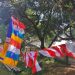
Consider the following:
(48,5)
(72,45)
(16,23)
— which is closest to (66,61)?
(48,5)

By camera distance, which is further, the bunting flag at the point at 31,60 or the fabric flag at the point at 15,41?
the bunting flag at the point at 31,60

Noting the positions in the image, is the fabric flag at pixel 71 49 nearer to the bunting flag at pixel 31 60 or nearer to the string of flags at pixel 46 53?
the string of flags at pixel 46 53

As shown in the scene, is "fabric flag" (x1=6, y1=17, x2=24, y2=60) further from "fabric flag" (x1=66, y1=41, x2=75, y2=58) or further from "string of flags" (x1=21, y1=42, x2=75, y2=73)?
"fabric flag" (x1=66, y1=41, x2=75, y2=58)

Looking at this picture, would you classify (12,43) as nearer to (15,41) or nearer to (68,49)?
(15,41)

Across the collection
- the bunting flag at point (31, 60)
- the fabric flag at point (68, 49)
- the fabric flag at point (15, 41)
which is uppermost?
the fabric flag at point (15, 41)

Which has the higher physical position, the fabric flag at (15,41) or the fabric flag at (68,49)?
the fabric flag at (15,41)

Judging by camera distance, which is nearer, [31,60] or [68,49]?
[31,60]

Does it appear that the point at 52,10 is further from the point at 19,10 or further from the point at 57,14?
the point at 19,10

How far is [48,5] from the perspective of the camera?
17375mm

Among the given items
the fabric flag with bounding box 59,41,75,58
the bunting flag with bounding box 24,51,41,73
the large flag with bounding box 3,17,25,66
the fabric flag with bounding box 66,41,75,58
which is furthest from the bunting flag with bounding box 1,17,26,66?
the fabric flag with bounding box 66,41,75,58

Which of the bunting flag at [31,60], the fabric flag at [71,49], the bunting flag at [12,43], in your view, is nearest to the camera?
the bunting flag at [12,43]

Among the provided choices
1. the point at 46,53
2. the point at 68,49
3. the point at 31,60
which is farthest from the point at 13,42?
the point at 68,49

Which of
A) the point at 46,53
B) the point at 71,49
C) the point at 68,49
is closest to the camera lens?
the point at 46,53

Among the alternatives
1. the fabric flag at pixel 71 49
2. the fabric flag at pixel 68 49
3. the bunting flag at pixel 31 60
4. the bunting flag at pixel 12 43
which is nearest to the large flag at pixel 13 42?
the bunting flag at pixel 12 43
